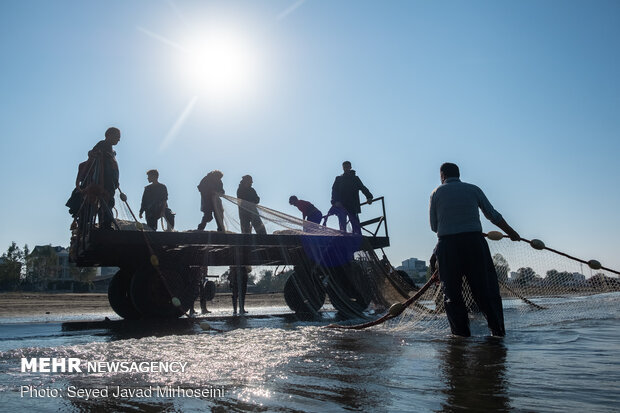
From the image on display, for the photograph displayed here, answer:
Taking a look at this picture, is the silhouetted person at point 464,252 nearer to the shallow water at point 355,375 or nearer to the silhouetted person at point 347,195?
the shallow water at point 355,375

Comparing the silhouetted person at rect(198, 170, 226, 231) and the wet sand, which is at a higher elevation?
the silhouetted person at rect(198, 170, 226, 231)

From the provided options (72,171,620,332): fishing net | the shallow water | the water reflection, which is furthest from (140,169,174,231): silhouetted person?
the water reflection

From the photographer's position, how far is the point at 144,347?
3871mm

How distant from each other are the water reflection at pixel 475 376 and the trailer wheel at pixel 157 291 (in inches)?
220

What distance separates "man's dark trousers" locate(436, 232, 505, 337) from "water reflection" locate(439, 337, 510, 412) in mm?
579

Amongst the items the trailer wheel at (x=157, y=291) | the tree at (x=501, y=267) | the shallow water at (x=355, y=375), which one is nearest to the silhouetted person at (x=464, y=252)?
the shallow water at (x=355, y=375)

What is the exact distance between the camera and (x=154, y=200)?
373 inches

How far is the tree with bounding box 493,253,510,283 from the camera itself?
607cm

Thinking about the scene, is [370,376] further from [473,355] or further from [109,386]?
[109,386]

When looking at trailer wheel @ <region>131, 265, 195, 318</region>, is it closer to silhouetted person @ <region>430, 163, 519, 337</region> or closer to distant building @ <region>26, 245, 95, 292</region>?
silhouetted person @ <region>430, 163, 519, 337</region>

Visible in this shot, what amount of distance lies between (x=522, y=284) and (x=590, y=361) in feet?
13.6

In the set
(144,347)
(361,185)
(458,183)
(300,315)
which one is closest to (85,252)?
(300,315)

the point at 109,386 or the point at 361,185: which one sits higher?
the point at 361,185

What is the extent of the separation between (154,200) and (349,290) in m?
4.61
